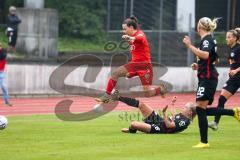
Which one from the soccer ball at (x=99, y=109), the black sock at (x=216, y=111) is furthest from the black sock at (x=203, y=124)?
the soccer ball at (x=99, y=109)

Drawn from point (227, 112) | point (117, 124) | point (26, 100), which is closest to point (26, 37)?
point (26, 100)

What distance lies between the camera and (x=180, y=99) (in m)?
28.4

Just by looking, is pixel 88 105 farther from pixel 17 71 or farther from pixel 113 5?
pixel 113 5

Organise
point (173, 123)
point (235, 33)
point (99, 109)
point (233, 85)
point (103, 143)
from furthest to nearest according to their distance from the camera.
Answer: point (99, 109) → point (233, 85) → point (235, 33) → point (173, 123) → point (103, 143)

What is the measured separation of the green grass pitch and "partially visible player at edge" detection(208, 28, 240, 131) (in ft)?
1.72

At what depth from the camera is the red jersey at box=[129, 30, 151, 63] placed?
Answer: 57.3 ft

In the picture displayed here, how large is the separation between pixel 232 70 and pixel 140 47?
220 cm

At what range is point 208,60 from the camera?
13.1 meters

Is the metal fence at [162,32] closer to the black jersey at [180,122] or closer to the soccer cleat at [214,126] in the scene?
the soccer cleat at [214,126]

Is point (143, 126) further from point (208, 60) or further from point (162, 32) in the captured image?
point (162, 32)

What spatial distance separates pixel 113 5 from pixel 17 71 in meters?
Answer: 6.81

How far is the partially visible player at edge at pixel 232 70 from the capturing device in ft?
52.8

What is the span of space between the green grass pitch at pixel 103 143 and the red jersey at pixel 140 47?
5.14ft

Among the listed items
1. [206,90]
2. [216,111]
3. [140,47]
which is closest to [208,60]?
[206,90]
